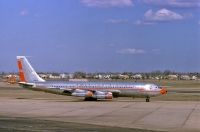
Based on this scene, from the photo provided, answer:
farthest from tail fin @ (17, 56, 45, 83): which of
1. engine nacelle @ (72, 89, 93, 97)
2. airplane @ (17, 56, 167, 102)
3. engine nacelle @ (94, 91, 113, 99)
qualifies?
engine nacelle @ (94, 91, 113, 99)

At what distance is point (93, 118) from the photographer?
1502 inches

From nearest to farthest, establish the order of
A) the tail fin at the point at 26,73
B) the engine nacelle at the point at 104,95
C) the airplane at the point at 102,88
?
1. the engine nacelle at the point at 104,95
2. the airplane at the point at 102,88
3. the tail fin at the point at 26,73

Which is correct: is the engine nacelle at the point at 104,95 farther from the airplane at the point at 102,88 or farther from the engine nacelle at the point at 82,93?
the engine nacelle at the point at 82,93

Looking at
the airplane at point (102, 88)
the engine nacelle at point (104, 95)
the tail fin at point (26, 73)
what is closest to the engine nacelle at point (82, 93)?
the airplane at point (102, 88)

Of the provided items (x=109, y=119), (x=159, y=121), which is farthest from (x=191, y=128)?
(x=109, y=119)

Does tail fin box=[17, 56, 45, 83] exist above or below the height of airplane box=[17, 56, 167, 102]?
above

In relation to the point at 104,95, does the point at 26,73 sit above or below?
above

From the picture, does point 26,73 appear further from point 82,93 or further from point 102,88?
point 102,88

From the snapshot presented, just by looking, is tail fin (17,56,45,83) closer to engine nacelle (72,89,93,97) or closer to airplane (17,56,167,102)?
airplane (17,56,167,102)

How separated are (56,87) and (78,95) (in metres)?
3.54

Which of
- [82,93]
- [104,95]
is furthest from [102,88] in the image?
[82,93]

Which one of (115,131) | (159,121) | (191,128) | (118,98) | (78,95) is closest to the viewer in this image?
(115,131)

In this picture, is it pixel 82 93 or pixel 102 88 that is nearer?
pixel 82 93

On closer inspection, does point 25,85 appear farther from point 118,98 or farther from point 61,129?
point 61,129
